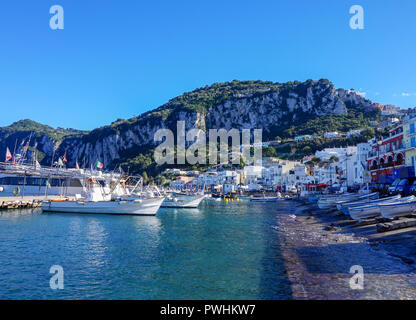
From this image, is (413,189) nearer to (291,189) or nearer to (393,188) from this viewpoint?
(393,188)

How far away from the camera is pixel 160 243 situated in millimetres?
21984

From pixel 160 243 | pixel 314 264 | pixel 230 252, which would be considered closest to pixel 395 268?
pixel 314 264

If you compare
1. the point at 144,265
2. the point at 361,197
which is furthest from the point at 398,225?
the point at 361,197

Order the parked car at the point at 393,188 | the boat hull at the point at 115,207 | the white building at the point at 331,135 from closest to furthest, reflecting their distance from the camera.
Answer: the parked car at the point at 393,188
the boat hull at the point at 115,207
the white building at the point at 331,135

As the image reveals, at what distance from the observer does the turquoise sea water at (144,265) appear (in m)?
12.0

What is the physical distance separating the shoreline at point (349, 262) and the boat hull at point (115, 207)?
24.1m

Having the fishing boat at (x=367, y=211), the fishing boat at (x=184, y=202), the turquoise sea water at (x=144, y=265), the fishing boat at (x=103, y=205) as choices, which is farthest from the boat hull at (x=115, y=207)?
the fishing boat at (x=367, y=211)

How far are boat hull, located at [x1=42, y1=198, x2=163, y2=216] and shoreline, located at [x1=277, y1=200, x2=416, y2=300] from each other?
949 inches

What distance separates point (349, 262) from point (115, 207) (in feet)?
118

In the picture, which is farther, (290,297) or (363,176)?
(363,176)

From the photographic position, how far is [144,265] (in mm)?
15820

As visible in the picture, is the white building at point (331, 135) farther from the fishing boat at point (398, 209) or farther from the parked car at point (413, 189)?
the fishing boat at point (398, 209)
